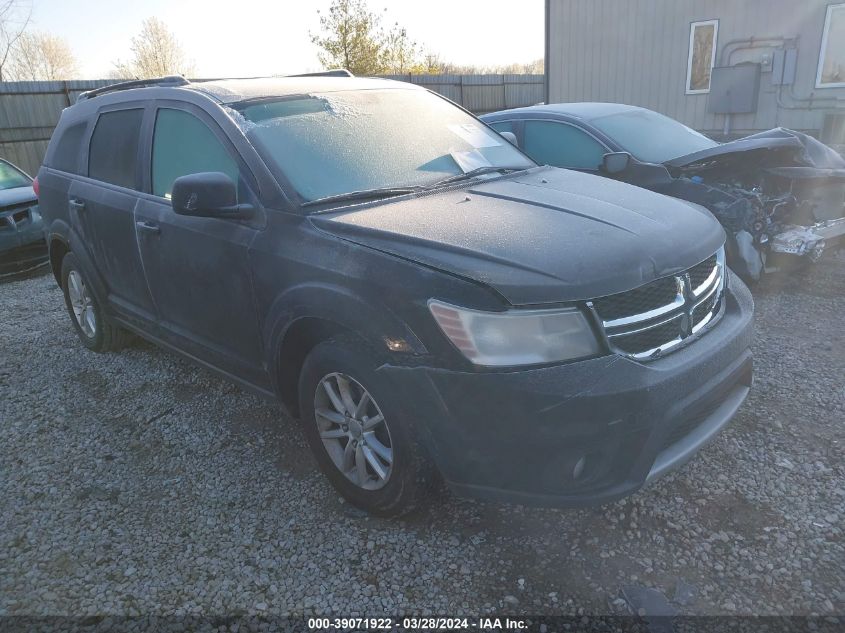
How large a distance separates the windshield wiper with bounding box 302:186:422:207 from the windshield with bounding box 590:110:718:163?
10.9ft

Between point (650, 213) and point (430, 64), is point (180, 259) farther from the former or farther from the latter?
point (430, 64)

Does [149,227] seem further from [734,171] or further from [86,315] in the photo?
[734,171]

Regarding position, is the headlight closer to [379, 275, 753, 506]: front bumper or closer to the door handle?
[379, 275, 753, 506]: front bumper

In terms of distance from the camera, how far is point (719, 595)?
230cm

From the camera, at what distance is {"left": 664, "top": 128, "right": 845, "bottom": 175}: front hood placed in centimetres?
530

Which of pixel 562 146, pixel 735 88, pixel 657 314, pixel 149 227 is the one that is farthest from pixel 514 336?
pixel 735 88

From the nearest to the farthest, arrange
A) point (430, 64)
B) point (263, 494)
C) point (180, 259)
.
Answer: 1. point (263, 494)
2. point (180, 259)
3. point (430, 64)

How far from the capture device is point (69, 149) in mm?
4652

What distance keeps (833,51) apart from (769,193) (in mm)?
8715

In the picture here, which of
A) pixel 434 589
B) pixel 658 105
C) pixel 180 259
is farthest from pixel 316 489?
pixel 658 105

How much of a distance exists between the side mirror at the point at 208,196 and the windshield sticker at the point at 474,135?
140cm

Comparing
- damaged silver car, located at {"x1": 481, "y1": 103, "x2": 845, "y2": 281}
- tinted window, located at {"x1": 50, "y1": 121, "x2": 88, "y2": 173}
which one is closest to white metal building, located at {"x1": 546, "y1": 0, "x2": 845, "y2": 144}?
damaged silver car, located at {"x1": 481, "y1": 103, "x2": 845, "y2": 281}

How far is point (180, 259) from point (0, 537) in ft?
4.98

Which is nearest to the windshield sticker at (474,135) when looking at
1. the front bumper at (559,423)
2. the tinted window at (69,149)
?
the front bumper at (559,423)
